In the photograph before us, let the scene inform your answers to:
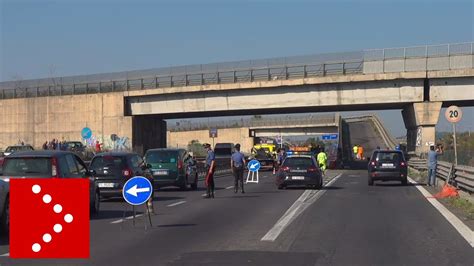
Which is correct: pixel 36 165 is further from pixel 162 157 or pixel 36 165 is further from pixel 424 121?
pixel 424 121

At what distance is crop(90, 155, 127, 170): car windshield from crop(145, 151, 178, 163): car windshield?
17.0 feet

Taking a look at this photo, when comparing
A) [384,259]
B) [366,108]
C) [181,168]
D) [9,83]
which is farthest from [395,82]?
[384,259]

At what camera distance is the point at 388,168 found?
32.2 m

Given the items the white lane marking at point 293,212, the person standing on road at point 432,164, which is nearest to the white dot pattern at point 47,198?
Answer: the white lane marking at point 293,212

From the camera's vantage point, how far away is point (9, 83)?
6519cm

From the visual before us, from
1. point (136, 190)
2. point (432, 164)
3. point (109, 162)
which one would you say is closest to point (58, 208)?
point (136, 190)

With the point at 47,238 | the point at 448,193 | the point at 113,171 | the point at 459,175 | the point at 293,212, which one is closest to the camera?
the point at 47,238

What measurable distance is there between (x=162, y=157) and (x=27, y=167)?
41.4 feet

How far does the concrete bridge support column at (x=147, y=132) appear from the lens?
192ft

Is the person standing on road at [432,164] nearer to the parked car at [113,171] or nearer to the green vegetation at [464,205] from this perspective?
the green vegetation at [464,205]

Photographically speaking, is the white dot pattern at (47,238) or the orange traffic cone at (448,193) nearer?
the white dot pattern at (47,238)

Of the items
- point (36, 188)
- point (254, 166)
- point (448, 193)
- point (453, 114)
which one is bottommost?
point (448, 193)

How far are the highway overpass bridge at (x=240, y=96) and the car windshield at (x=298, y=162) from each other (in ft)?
68.7

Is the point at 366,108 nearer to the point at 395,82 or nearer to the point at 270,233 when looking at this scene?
the point at 395,82
